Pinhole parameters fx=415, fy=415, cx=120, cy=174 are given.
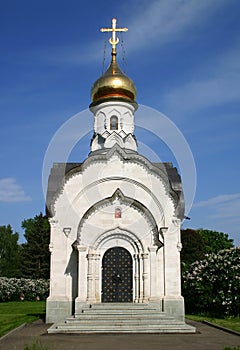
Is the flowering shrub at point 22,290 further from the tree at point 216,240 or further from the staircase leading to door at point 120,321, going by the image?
the tree at point 216,240

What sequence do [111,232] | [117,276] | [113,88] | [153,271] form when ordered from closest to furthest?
[153,271], [117,276], [111,232], [113,88]

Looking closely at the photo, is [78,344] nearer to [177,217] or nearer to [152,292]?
[152,292]

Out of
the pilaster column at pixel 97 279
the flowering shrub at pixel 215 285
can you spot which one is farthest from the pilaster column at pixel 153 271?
the flowering shrub at pixel 215 285

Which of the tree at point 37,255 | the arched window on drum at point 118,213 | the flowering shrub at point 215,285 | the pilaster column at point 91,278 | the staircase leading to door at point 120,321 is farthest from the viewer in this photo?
the tree at point 37,255

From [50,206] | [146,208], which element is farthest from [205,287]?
[50,206]

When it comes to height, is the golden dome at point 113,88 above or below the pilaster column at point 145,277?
above

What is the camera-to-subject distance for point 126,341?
930cm

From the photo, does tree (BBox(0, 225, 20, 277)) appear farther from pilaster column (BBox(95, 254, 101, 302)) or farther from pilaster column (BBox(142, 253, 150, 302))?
pilaster column (BBox(142, 253, 150, 302))

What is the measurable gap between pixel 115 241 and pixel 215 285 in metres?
4.58

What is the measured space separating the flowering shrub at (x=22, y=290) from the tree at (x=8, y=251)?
11936mm

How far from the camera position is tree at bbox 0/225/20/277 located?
3803 cm

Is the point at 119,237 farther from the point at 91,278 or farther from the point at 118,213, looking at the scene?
the point at 91,278

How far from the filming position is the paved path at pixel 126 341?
8523mm

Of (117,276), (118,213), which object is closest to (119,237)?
(118,213)
